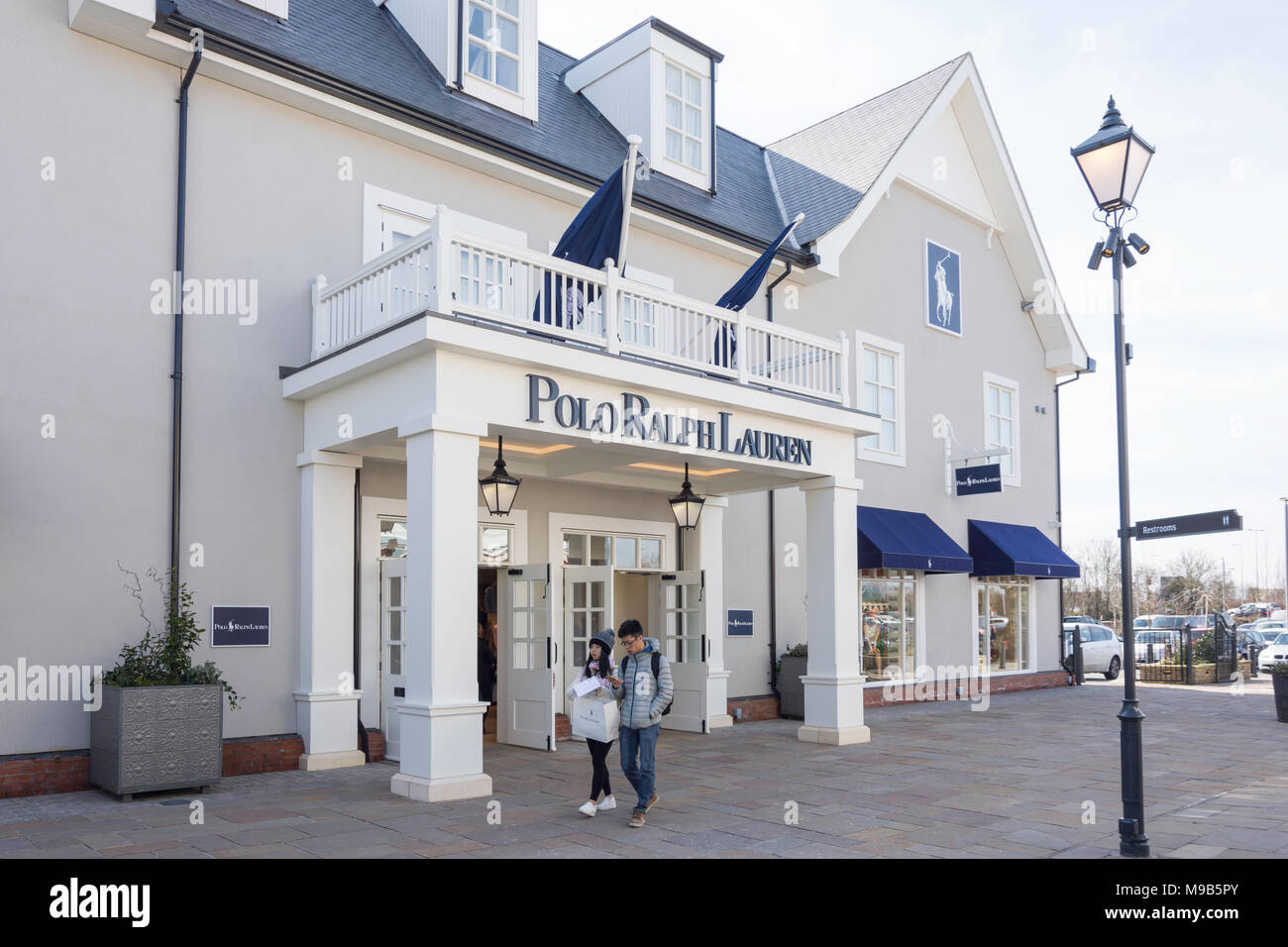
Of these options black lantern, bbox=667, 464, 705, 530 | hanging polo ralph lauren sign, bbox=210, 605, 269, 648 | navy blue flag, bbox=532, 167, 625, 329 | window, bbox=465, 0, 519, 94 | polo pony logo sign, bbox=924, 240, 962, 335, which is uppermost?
window, bbox=465, 0, 519, 94

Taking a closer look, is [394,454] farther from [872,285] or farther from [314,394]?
[872,285]

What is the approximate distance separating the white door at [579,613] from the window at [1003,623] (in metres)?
10.0

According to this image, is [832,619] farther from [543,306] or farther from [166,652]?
[166,652]

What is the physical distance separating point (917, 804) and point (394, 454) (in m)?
6.70

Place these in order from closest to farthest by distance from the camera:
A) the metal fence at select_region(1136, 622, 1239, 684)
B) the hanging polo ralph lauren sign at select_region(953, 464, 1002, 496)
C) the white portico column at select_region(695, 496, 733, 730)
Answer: the white portico column at select_region(695, 496, 733, 730)
the hanging polo ralph lauren sign at select_region(953, 464, 1002, 496)
the metal fence at select_region(1136, 622, 1239, 684)

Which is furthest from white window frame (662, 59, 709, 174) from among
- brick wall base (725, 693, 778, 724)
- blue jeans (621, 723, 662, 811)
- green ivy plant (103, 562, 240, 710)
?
blue jeans (621, 723, 662, 811)

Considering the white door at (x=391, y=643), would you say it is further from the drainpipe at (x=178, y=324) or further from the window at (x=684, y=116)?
the window at (x=684, y=116)

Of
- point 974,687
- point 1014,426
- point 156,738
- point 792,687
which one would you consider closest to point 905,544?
point 792,687

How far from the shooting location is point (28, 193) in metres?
9.87

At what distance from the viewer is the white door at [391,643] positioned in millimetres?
11898

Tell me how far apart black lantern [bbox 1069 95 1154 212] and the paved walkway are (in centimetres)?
473

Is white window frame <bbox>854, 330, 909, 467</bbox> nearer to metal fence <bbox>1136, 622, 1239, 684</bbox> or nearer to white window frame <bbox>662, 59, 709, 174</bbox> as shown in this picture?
white window frame <bbox>662, 59, 709, 174</bbox>

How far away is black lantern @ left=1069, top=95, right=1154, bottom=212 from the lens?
8.04 m
